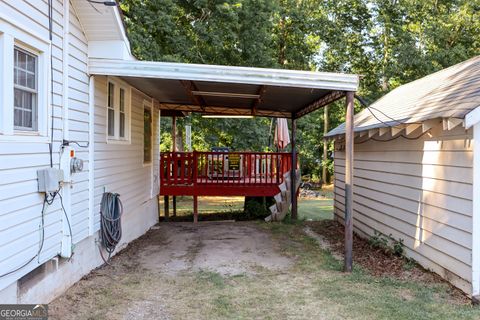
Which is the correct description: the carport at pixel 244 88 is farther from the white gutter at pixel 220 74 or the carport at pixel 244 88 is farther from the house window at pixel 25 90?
the house window at pixel 25 90

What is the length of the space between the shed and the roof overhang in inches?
46.8

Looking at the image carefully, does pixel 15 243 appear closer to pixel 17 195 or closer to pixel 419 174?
pixel 17 195

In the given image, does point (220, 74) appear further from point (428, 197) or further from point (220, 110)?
point (220, 110)

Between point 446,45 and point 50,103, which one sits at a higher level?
point 446,45

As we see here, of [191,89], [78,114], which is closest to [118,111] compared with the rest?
[191,89]

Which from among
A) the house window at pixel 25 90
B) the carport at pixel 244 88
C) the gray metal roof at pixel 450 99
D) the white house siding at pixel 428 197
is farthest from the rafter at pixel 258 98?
the house window at pixel 25 90

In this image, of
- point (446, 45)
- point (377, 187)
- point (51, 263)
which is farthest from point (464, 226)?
point (446, 45)

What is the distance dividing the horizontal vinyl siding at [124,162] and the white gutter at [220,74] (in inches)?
18.3

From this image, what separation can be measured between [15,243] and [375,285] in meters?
4.12

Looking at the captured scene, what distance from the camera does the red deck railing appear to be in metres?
10.5

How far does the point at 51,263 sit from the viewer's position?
14.5 feet

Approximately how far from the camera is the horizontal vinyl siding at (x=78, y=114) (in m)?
4.91

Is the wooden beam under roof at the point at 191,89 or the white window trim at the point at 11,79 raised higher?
the wooden beam under roof at the point at 191,89

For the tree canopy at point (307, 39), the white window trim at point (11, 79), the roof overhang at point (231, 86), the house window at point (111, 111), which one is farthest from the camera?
the tree canopy at point (307, 39)
